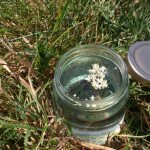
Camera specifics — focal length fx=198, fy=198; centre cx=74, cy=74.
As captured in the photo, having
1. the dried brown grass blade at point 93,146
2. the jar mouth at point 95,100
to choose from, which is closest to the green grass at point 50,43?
the dried brown grass blade at point 93,146

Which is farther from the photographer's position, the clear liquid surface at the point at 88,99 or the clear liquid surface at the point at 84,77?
the clear liquid surface at the point at 84,77

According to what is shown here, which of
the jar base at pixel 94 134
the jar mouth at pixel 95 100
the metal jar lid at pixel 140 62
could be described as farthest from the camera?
the metal jar lid at pixel 140 62

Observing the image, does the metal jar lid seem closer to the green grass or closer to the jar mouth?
the green grass

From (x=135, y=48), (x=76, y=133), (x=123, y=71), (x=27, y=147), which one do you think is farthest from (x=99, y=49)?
(x=27, y=147)

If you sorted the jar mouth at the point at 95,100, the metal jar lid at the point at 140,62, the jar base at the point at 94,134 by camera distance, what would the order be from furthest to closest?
the metal jar lid at the point at 140,62 < the jar base at the point at 94,134 < the jar mouth at the point at 95,100

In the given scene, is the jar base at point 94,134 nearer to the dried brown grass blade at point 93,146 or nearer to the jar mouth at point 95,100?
the dried brown grass blade at point 93,146

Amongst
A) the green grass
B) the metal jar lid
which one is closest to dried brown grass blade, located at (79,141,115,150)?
the green grass

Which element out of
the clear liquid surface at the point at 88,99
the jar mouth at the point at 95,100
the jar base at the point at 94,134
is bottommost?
the jar base at the point at 94,134

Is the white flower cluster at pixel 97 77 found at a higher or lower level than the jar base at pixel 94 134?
higher
